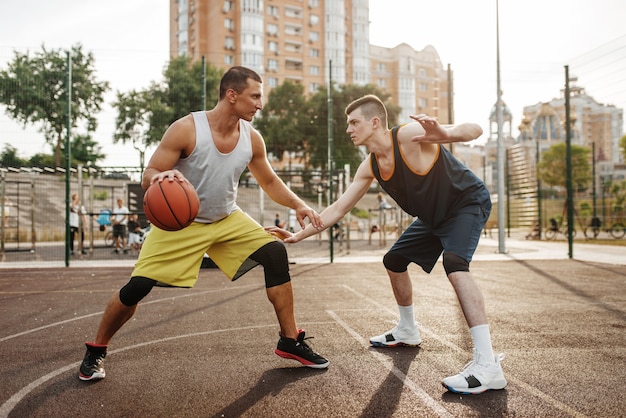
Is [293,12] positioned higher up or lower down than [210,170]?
higher up

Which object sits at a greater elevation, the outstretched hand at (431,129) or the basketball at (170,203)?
the outstretched hand at (431,129)

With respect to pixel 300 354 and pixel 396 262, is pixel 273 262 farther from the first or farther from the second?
pixel 396 262

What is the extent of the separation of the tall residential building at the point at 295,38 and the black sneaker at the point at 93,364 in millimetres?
49964

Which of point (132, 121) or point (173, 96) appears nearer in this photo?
point (132, 121)

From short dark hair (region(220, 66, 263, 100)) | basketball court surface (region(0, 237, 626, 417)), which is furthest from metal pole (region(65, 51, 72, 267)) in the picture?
short dark hair (region(220, 66, 263, 100))

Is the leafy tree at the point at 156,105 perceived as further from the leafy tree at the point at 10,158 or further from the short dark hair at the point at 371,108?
the short dark hair at the point at 371,108

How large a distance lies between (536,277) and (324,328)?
5671mm

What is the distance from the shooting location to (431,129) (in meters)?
3.53

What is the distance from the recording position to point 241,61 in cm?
5772

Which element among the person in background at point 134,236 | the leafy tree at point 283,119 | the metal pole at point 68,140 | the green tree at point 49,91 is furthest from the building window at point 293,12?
the metal pole at point 68,140

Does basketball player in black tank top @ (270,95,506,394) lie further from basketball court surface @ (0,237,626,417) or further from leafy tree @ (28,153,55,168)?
leafy tree @ (28,153,55,168)

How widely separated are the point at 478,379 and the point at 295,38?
6302 centimetres

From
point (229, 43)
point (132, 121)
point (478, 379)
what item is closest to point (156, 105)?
point (132, 121)

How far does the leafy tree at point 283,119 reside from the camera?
1985 centimetres
